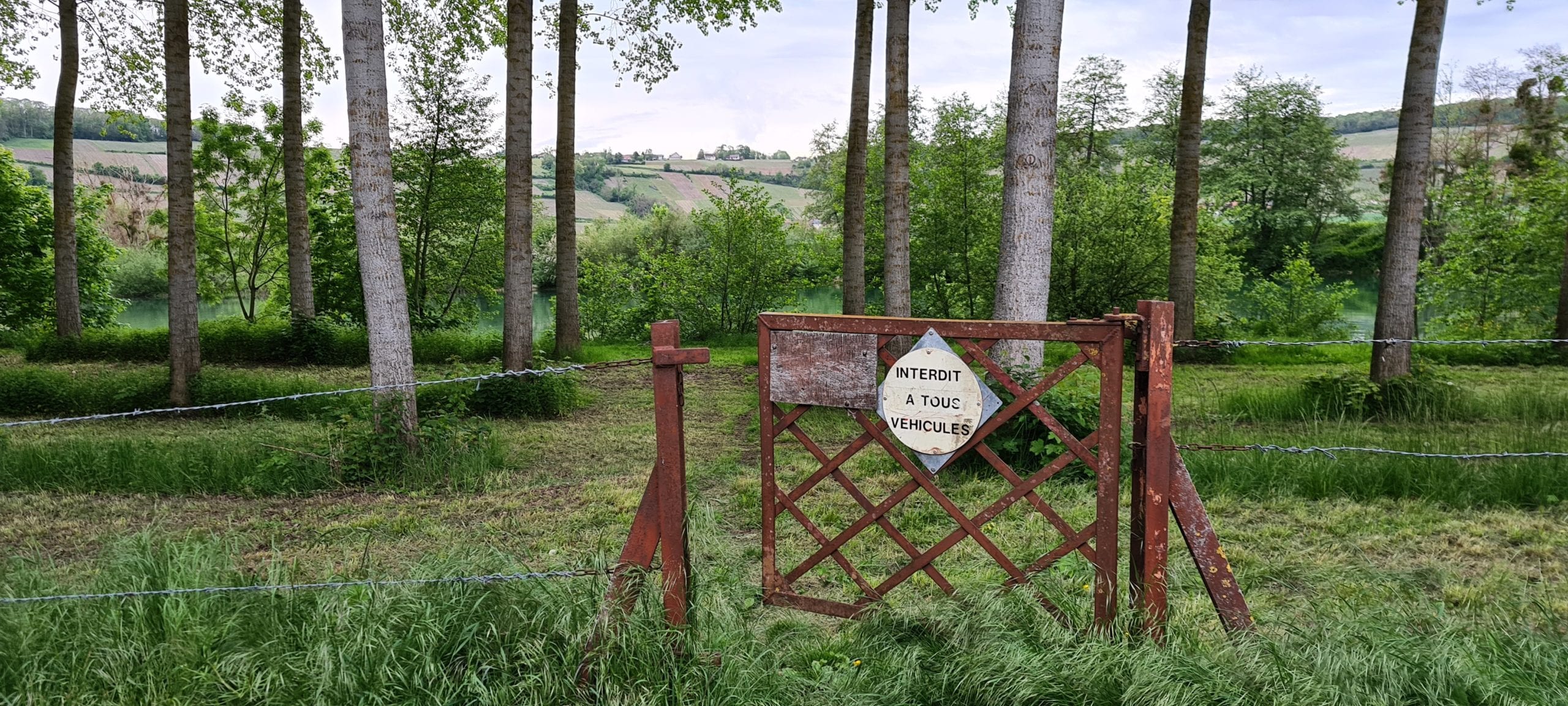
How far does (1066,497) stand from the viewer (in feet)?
20.8

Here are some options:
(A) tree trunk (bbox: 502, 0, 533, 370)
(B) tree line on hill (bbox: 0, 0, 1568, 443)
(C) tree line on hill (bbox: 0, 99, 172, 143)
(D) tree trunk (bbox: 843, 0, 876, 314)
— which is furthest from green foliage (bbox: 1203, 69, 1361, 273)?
(C) tree line on hill (bbox: 0, 99, 172, 143)

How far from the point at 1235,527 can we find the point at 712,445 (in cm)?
482

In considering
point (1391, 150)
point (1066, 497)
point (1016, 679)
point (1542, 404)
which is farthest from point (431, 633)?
point (1391, 150)

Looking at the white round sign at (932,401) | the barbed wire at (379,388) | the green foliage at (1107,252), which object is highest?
the green foliage at (1107,252)

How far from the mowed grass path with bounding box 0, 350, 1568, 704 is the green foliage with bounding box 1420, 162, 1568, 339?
14.5 metres

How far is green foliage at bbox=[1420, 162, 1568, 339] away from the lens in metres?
18.0

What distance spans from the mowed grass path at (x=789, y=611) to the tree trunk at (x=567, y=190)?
9.00m

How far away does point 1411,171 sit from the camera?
31.7 feet

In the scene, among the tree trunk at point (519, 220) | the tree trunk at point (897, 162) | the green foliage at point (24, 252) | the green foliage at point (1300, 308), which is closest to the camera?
the tree trunk at point (519, 220)

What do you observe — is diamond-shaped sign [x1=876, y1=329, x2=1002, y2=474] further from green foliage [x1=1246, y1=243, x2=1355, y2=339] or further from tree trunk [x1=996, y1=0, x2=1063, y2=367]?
green foliage [x1=1246, y1=243, x2=1355, y2=339]

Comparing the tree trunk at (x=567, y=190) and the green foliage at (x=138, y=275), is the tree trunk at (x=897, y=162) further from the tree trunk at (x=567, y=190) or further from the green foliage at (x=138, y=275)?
the green foliage at (x=138, y=275)

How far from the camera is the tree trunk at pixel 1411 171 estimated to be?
9469 millimetres

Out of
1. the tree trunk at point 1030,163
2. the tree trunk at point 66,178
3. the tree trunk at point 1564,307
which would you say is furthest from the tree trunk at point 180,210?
the tree trunk at point 1564,307

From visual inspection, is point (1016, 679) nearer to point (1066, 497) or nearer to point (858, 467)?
point (1066, 497)
